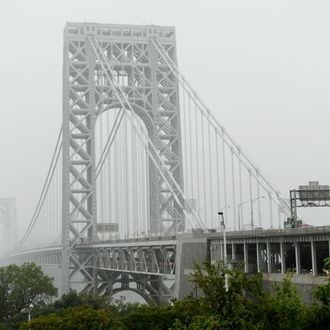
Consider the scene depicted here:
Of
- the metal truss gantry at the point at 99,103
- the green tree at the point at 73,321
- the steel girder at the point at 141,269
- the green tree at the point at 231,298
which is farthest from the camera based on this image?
the metal truss gantry at the point at 99,103

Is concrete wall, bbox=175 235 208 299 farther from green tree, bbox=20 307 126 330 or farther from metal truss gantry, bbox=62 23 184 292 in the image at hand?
metal truss gantry, bbox=62 23 184 292

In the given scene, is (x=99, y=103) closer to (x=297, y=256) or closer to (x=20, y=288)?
(x=20, y=288)

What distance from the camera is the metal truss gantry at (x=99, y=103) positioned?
59625 mm

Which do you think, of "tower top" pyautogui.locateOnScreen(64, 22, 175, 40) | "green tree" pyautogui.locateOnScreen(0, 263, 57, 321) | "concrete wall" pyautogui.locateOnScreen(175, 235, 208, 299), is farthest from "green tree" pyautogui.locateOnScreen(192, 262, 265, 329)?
"tower top" pyautogui.locateOnScreen(64, 22, 175, 40)

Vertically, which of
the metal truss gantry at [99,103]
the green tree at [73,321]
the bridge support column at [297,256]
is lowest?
the green tree at [73,321]

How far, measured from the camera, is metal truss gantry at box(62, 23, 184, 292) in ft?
196

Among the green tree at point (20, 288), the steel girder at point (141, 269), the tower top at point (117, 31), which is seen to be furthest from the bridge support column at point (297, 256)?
the tower top at point (117, 31)

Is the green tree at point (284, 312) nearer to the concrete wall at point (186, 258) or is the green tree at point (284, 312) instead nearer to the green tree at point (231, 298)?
the green tree at point (231, 298)

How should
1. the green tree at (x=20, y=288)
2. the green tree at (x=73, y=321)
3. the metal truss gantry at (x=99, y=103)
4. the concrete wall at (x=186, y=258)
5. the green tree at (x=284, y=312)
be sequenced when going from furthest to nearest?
1. the metal truss gantry at (x=99, y=103)
2. the green tree at (x=20, y=288)
3. the concrete wall at (x=186, y=258)
4. the green tree at (x=73, y=321)
5. the green tree at (x=284, y=312)

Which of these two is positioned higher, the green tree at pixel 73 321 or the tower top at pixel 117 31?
the tower top at pixel 117 31

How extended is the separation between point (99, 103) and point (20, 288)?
21.3 m

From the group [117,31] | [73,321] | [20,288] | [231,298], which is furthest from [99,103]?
[231,298]

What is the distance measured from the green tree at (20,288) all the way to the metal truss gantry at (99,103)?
1025cm

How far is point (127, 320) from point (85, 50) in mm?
39063
